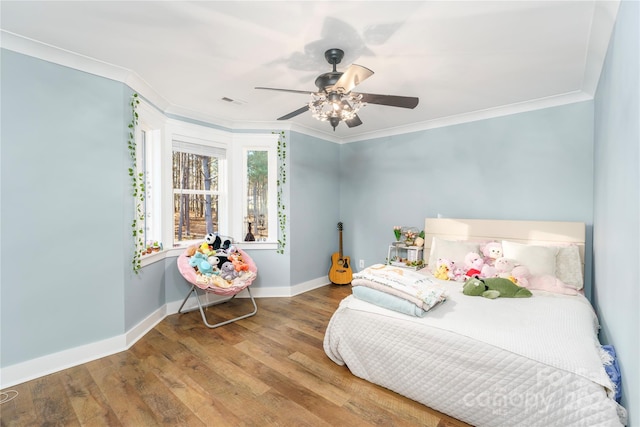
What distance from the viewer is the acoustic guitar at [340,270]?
4707mm

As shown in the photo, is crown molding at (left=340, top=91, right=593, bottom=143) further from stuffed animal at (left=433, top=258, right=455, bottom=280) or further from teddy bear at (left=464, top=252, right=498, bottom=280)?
stuffed animal at (left=433, top=258, right=455, bottom=280)

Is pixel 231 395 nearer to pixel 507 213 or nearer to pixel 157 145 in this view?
pixel 157 145

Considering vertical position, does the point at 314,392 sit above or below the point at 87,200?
below

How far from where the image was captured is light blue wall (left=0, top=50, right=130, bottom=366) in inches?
83.1

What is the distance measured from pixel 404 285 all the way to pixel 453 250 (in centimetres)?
134

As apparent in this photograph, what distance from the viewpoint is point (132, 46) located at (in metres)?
2.19

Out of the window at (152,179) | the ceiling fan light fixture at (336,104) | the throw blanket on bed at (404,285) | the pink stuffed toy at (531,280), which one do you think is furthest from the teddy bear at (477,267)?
the window at (152,179)

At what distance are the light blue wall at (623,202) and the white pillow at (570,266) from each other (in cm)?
54

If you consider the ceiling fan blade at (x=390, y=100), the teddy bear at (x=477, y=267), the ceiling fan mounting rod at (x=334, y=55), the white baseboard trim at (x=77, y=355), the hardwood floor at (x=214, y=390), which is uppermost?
the ceiling fan mounting rod at (x=334, y=55)

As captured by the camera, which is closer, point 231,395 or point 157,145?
point 231,395

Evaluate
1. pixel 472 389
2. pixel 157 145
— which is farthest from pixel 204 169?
pixel 472 389

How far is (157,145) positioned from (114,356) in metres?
2.15

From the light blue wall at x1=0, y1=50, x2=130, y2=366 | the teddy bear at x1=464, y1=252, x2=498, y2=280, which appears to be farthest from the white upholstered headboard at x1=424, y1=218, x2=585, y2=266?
the light blue wall at x1=0, y1=50, x2=130, y2=366

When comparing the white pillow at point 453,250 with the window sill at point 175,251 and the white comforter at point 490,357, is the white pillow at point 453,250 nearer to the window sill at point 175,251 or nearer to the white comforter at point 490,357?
the white comforter at point 490,357
